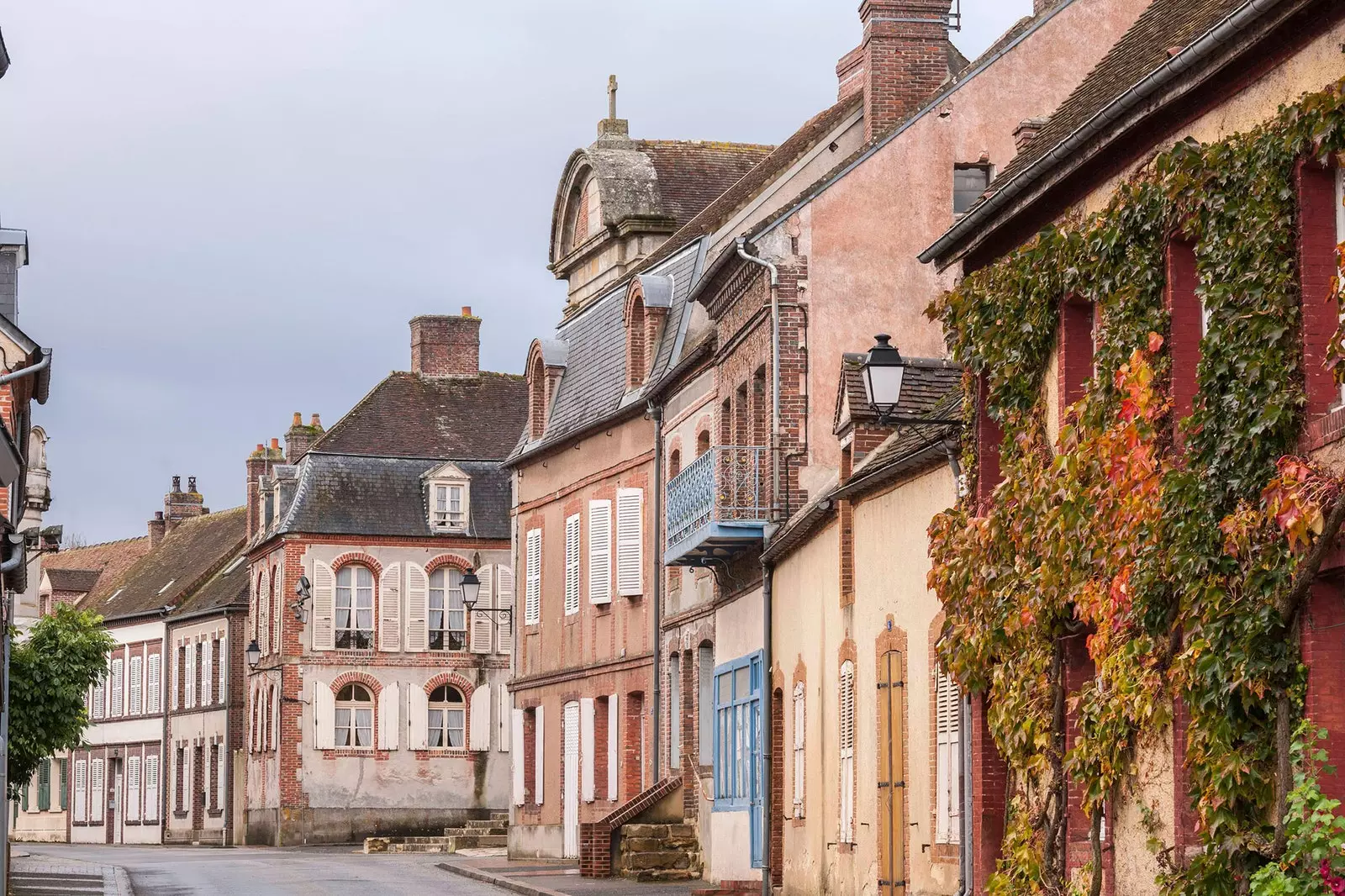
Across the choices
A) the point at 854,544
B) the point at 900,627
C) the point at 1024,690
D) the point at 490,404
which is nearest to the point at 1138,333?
the point at 1024,690

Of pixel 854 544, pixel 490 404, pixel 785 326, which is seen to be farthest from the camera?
pixel 490 404

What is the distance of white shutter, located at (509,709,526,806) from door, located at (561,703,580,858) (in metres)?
2.23

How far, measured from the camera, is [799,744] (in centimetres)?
2256

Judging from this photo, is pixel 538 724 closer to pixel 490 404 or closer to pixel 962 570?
pixel 490 404

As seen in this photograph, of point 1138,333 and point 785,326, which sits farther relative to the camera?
point 785,326

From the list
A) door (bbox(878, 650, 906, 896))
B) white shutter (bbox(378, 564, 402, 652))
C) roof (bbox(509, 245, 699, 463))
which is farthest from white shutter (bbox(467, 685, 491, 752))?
door (bbox(878, 650, 906, 896))

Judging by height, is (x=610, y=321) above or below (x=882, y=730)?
above

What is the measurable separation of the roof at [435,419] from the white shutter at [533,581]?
13.1 metres

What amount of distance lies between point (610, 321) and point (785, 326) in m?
10.5

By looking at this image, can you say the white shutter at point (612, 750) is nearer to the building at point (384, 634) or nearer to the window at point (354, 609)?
the building at point (384, 634)

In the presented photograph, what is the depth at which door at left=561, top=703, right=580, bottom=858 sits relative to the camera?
3512cm

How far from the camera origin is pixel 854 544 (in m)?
19.9

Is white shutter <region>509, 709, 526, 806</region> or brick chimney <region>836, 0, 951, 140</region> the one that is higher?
brick chimney <region>836, 0, 951, 140</region>

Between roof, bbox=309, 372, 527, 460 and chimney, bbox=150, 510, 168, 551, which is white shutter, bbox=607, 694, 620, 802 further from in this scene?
chimney, bbox=150, 510, 168, 551
